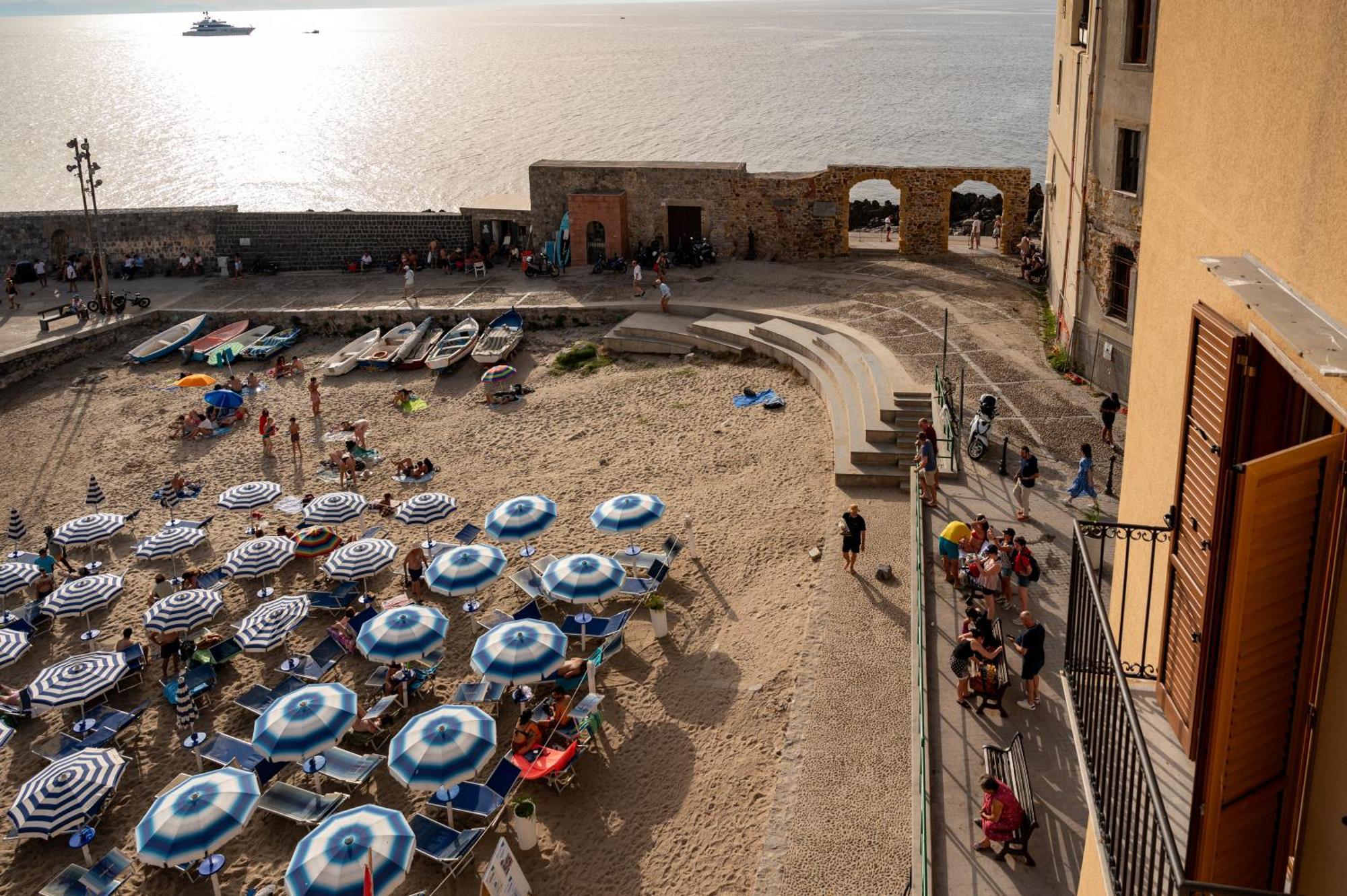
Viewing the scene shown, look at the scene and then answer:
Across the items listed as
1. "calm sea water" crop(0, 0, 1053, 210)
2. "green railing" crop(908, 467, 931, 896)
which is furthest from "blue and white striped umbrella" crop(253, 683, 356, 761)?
"calm sea water" crop(0, 0, 1053, 210)

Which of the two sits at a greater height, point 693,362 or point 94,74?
point 94,74

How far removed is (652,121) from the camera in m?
94.6

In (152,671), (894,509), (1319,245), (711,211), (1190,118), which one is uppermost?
(1190,118)

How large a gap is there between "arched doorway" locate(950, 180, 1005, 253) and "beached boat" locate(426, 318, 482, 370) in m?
14.1

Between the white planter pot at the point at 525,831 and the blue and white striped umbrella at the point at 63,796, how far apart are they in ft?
16.8

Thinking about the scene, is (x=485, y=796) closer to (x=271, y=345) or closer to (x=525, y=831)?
(x=525, y=831)

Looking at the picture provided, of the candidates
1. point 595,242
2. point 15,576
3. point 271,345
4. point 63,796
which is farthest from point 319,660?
point 595,242

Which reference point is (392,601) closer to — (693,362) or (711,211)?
(693,362)

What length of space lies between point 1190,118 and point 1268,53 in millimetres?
1013

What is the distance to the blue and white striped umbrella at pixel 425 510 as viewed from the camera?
1981 centimetres

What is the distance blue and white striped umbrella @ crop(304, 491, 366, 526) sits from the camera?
798 inches

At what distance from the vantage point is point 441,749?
1302 centimetres

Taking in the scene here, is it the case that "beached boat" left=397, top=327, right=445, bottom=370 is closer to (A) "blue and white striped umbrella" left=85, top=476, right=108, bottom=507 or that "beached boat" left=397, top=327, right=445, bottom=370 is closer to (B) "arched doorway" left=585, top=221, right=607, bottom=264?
(B) "arched doorway" left=585, top=221, right=607, bottom=264

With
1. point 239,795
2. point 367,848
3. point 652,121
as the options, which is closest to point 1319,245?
point 367,848
